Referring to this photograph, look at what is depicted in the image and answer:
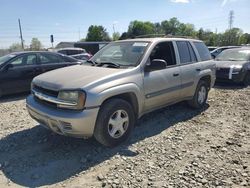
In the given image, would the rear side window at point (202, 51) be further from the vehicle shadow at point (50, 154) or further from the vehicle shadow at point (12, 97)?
the vehicle shadow at point (12, 97)

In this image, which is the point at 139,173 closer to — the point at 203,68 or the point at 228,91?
the point at 203,68

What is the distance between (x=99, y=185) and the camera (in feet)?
11.1

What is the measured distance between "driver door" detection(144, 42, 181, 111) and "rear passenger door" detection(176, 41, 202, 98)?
22 cm

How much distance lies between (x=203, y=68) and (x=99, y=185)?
4.19 metres

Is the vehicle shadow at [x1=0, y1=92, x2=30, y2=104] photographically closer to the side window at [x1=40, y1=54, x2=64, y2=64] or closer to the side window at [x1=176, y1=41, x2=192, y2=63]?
the side window at [x1=40, y1=54, x2=64, y2=64]

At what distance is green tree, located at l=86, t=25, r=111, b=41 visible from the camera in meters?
80.0

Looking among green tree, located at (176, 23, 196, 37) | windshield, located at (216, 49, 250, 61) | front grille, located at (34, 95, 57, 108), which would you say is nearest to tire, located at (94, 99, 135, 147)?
front grille, located at (34, 95, 57, 108)

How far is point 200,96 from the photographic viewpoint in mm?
6684

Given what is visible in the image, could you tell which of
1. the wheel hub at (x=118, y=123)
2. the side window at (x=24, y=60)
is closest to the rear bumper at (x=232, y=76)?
the wheel hub at (x=118, y=123)

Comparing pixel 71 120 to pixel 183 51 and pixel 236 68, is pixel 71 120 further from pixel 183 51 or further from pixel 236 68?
pixel 236 68

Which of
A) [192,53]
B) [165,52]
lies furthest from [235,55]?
[165,52]

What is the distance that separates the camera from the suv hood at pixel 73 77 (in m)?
4.00

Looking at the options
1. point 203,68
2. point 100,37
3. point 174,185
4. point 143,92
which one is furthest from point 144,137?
point 100,37

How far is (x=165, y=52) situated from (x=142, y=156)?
2.36 metres
